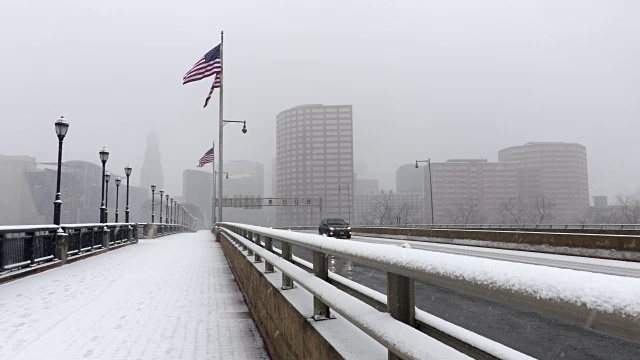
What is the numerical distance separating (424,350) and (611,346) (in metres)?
3.99

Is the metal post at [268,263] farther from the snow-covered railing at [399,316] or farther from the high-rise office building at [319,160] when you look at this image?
the high-rise office building at [319,160]

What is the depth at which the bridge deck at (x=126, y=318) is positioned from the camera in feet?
17.8

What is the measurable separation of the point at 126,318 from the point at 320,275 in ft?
16.1

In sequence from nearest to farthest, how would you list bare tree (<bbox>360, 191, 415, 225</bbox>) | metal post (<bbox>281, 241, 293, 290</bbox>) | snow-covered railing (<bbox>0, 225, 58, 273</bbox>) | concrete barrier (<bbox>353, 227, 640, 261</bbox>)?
metal post (<bbox>281, 241, 293, 290</bbox>) → snow-covered railing (<bbox>0, 225, 58, 273</bbox>) → concrete barrier (<bbox>353, 227, 640, 261</bbox>) → bare tree (<bbox>360, 191, 415, 225</bbox>)

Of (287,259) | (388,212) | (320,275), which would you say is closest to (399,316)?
(320,275)

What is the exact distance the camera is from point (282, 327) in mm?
4406

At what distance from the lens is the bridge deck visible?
5.43 meters

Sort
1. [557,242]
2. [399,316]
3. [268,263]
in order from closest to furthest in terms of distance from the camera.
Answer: [399,316]
[268,263]
[557,242]

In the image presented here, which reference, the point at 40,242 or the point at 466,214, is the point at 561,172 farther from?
the point at 40,242

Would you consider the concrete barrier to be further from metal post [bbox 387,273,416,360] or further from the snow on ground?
the snow on ground

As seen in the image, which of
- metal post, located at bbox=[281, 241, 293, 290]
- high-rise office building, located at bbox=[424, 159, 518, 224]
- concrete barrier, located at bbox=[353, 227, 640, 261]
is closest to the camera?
metal post, located at bbox=[281, 241, 293, 290]

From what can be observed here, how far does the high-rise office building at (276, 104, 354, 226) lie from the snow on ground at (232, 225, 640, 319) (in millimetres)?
157347

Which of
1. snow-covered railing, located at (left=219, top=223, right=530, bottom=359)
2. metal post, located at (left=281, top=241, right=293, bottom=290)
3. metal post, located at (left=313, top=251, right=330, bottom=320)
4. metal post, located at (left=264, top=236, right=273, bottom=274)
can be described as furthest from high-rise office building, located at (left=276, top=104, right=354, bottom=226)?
snow-covered railing, located at (left=219, top=223, right=530, bottom=359)

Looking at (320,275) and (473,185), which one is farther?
(473,185)
